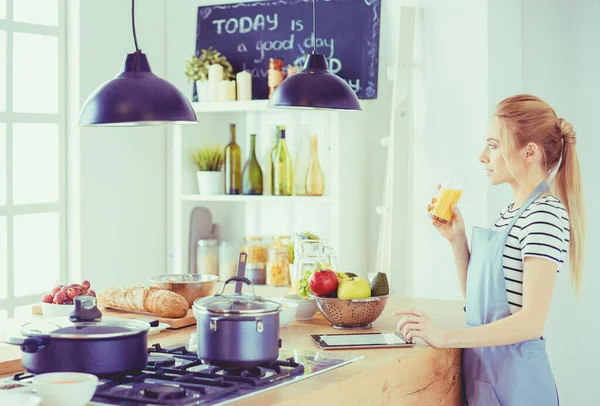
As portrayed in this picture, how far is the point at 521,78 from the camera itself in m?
4.22

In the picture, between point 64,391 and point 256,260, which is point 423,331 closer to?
point 64,391

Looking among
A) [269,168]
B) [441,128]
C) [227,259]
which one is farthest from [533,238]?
[227,259]

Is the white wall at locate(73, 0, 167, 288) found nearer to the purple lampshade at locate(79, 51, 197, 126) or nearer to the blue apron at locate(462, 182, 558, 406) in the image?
the purple lampshade at locate(79, 51, 197, 126)

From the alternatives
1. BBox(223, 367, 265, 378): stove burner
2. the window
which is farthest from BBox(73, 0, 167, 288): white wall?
BBox(223, 367, 265, 378): stove burner

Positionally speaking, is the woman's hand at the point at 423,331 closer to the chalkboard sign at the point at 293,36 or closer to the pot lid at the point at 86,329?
the pot lid at the point at 86,329

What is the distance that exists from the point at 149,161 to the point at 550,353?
7.99 ft

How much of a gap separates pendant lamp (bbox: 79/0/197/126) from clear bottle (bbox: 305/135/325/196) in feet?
6.24

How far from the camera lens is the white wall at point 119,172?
4.50m

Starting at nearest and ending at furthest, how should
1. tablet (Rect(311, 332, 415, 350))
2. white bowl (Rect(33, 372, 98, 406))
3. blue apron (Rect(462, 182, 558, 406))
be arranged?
white bowl (Rect(33, 372, 98, 406)), tablet (Rect(311, 332, 415, 350)), blue apron (Rect(462, 182, 558, 406))

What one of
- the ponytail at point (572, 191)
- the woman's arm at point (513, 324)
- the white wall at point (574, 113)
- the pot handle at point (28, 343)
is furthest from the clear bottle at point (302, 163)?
the pot handle at point (28, 343)

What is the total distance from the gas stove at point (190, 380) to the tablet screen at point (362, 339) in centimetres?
20

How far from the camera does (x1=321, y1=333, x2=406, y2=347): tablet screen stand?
95.3 inches

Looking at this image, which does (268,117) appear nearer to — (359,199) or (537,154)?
(359,199)

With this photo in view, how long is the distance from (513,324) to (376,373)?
0.49m
